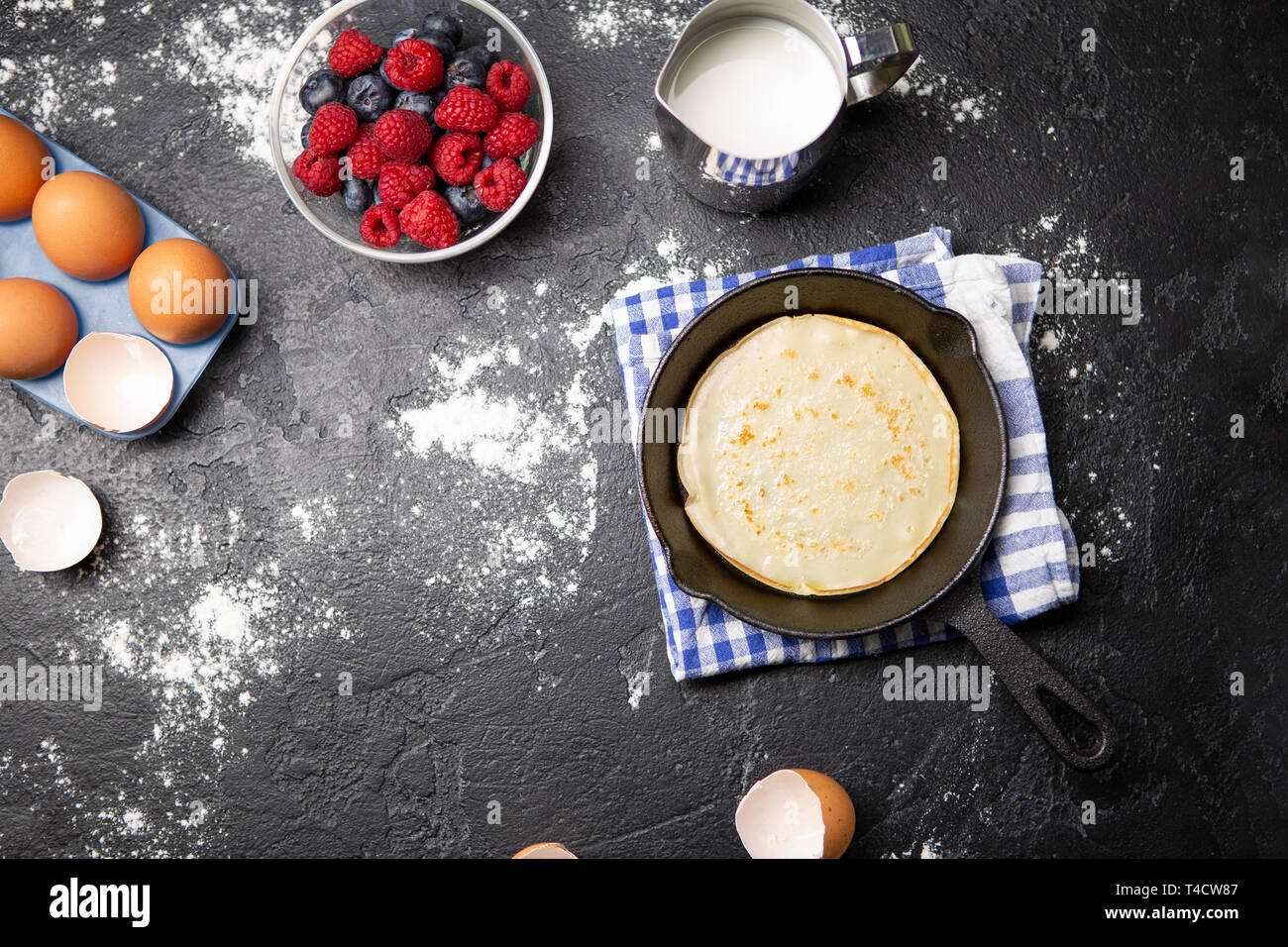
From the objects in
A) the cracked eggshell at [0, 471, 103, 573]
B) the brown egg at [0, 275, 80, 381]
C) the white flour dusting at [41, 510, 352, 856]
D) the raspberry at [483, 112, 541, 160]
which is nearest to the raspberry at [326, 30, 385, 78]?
the raspberry at [483, 112, 541, 160]

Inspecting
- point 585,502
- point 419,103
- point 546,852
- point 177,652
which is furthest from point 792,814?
point 419,103

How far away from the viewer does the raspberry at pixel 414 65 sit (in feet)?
4.91

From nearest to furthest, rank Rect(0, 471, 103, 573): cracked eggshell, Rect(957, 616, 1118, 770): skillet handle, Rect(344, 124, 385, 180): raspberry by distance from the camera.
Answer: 1. Rect(957, 616, 1118, 770): skillet handle
2. Rect(344, 124, 385, 180): raspberry
3. Rect(0, 471, 103, 573): cracked eggshell

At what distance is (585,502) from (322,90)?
2.80 feet

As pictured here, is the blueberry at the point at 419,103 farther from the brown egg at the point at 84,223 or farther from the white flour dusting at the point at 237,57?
the brown egg at the point at 84,223

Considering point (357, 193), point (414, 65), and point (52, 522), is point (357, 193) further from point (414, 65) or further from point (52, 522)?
point (52, 522)

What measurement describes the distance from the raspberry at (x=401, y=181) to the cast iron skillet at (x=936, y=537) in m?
0.53

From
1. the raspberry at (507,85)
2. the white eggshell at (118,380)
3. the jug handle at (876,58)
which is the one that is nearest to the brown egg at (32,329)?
the white eggshell at (118,380)

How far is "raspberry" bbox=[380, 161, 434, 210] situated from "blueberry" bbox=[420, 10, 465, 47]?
0.25 metres

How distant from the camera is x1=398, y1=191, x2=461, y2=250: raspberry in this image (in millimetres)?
1508

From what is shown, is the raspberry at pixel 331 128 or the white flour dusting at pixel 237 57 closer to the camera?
the raspberry at pixel 331 128

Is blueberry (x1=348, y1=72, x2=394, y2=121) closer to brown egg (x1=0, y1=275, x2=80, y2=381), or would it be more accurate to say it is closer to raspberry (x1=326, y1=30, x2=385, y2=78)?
raspberry (x1=326, y1=30, x2=385, y2=78)

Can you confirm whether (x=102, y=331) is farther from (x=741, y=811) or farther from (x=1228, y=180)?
(x=1228, y=180)

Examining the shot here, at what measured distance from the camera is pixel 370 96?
4.99 feet
